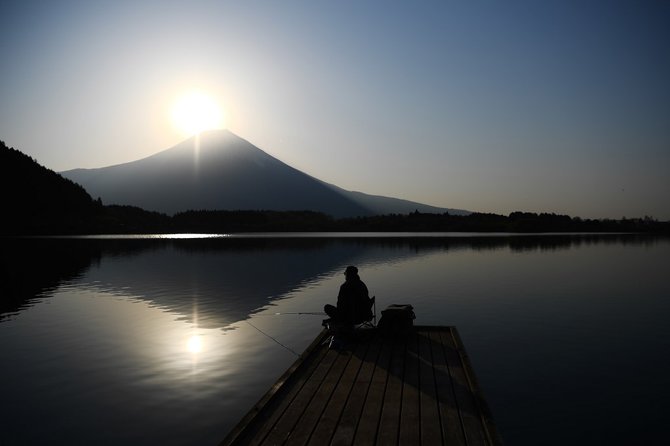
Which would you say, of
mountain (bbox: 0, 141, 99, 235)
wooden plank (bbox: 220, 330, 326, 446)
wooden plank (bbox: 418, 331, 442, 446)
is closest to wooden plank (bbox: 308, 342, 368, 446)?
wooden plank (bbox: 220, 330, 326, 446)

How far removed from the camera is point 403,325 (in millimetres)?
16578

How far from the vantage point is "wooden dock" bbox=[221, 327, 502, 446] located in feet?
28.5

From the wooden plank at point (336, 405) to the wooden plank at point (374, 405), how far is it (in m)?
0.32

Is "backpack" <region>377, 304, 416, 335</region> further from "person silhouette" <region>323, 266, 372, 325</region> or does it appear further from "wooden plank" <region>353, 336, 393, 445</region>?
"wooden plank" <region>353, 336, 393, 445</region>

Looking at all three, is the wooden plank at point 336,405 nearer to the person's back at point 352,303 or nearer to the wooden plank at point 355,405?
the wooden plank at point 355,405

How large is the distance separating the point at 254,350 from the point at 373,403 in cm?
1031

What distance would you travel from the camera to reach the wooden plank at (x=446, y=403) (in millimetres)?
8789

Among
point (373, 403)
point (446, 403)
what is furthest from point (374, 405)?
point (446, 403)

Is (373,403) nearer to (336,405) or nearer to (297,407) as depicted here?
(336,405)

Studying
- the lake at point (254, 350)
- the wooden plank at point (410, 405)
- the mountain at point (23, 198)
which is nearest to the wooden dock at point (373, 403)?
the wooden plank at point (410, 405)

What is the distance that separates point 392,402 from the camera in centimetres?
1039

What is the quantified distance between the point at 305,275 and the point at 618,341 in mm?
31746

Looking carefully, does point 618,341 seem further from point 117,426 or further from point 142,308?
point 142,308

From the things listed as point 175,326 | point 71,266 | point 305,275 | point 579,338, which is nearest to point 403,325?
point 579,338
